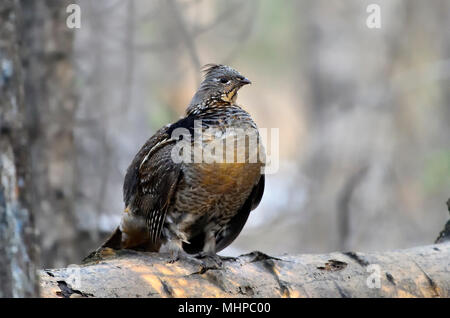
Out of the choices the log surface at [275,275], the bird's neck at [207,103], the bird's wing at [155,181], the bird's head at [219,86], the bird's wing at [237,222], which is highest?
the bird's head at [219,86]

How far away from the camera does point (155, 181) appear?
11.9 ft

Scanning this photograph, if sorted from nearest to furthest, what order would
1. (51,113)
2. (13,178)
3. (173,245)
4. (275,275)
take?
1. (13,178)
2. (275,275)
3. (173,245)
4. (51,113)

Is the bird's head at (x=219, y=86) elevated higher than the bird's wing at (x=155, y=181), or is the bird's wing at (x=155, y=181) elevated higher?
the bird's head at (x=219, y=86)

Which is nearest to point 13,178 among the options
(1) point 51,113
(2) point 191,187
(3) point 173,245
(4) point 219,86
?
(3) point 173,245

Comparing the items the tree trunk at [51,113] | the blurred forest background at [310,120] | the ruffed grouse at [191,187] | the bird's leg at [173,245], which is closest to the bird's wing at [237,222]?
the ruffed grouse at [191,187]

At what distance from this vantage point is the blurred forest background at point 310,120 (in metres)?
5.12

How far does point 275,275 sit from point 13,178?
128 cm

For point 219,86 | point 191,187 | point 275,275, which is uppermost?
point 219,86

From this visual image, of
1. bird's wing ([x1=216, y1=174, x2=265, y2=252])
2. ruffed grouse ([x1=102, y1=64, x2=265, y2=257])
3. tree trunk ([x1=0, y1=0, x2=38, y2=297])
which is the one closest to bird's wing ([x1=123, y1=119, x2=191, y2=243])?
ruffed grouse ([x1=102, y1=64, x2=265, y2=257])

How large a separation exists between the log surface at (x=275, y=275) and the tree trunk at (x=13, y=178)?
0.45 meters

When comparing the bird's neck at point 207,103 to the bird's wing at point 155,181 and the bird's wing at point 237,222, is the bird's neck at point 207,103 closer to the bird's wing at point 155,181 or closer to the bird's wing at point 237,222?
the bird's wing at point 155,181

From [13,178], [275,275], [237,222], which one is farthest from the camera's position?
[237,222]

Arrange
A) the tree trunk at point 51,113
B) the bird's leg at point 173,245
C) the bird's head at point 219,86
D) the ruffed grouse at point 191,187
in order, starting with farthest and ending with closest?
the tree trunk at point 51,113, the bird's head at point 219,86, the ruffed grouse at point 191,187, the bird's leg at point 173,245

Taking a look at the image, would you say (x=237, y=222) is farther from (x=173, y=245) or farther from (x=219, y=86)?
(x=219, y=86)
